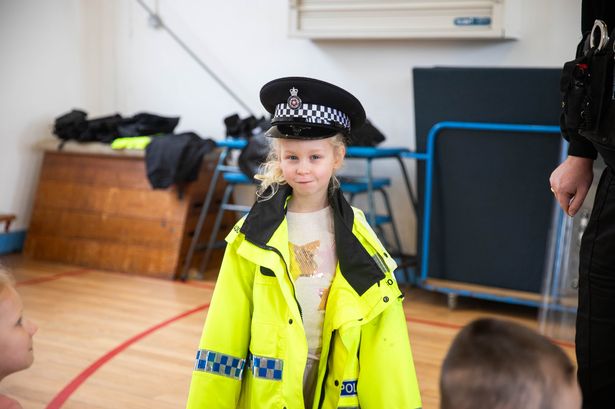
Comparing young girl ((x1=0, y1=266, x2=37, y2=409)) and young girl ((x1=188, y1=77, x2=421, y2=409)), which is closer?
young girl ((x1=0, y1=266, x2=37, y2=409))

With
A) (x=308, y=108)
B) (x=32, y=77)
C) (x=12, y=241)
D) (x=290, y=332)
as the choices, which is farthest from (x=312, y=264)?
Result: (x=32, y=77)

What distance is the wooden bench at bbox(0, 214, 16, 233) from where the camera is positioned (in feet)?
18.2

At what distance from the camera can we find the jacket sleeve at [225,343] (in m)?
2.20

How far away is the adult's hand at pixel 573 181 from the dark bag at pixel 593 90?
8 centimetres

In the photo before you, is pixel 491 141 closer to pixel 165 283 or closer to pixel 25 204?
pixel 165 283

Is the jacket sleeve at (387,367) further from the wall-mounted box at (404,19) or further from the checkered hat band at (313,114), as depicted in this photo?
the wall-mounted box at (404,19)

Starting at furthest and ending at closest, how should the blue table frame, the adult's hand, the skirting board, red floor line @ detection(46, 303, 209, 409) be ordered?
the skirting board → the blue table frame → red floor line @ detection(46, 303, 209, 409) → the adult's hand

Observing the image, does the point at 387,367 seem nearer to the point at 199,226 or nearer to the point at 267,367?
the point at 267,367

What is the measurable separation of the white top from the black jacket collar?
0.13 feet

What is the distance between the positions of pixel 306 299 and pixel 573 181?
73cm

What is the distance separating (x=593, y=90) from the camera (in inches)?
73.0

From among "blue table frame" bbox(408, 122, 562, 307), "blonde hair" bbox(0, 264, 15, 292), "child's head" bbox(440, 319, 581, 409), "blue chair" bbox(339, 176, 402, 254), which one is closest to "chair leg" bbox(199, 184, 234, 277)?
"blue chair" bbox(339, 176, 402, 254)

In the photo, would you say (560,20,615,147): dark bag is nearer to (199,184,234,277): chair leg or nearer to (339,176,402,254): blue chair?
(339,176,402,254): blue chair

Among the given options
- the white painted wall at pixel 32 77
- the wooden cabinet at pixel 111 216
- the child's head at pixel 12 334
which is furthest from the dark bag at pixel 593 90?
the white painted wall at pixel 32 77
